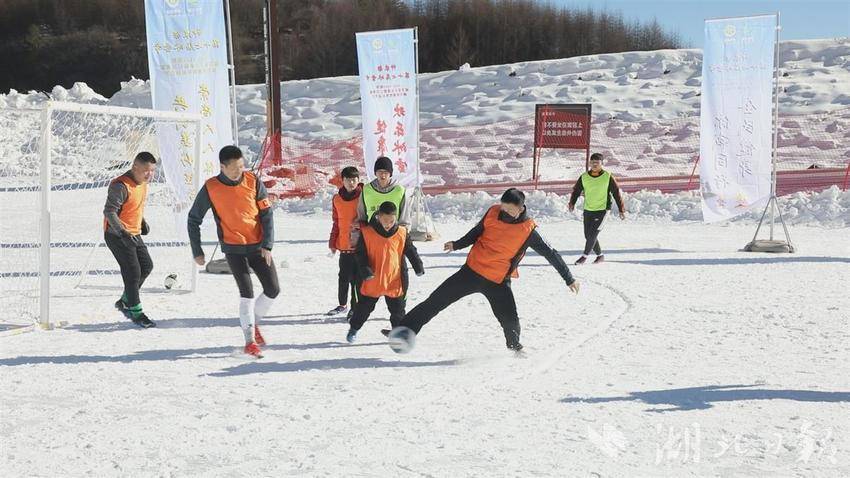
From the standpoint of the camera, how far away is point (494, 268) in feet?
20.9

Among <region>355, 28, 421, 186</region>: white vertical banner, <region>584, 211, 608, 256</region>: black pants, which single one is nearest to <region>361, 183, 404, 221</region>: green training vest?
<region>584, 211, 608, 256</region>: black pants

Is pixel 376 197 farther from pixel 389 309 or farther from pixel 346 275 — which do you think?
pixel 389 309

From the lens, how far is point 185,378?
19.0 feet

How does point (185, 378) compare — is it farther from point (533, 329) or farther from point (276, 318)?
point (533, 329)

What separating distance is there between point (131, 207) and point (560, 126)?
17.0 m

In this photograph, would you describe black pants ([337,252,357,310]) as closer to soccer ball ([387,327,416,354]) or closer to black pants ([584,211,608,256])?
soccer ball ([387,327,416,354])

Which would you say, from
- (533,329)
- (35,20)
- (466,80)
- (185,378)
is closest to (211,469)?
(185,378)

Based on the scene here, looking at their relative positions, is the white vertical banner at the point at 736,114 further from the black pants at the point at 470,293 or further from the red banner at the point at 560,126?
the red banner at the point at 560,126

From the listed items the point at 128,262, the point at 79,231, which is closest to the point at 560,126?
the point at 79,231

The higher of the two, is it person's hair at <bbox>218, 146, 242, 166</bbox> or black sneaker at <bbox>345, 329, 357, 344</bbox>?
person's hair at <bbox>218, 146, 242, 166</bbox>

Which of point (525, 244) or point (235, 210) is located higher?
point (235, 210)

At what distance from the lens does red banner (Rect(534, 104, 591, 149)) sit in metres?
23.2

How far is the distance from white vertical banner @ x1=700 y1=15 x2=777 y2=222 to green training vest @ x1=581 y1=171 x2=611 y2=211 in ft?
5.41

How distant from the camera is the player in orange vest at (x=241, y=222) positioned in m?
6.35
